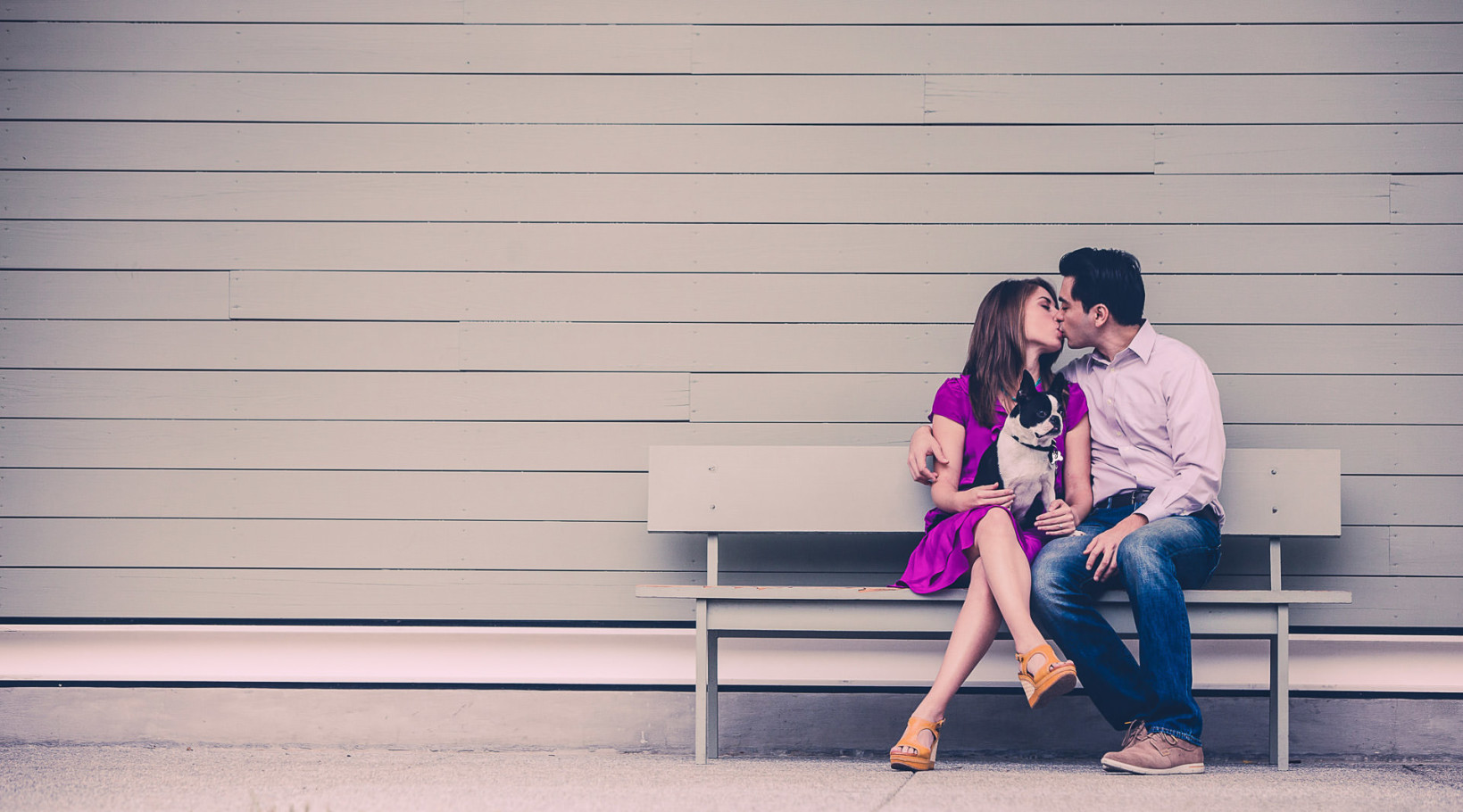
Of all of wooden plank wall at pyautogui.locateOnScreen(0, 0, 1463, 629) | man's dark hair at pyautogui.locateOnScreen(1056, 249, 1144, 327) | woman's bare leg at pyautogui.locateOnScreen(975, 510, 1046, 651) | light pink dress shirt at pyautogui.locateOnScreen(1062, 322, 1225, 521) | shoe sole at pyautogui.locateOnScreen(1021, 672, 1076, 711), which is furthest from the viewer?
wooden plank wall at pyautogui.locateOnScreen(0, 0, 1463, 629)

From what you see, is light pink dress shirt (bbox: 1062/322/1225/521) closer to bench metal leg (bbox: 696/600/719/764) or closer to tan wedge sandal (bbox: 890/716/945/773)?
tan wedge sandal (bbox: 890/716/945/773)

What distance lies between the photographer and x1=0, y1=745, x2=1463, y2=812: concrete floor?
219 cm

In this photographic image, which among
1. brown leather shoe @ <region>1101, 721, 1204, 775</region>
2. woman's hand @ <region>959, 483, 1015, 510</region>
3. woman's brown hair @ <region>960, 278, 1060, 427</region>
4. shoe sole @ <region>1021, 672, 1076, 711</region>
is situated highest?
woman's brown hair @ <region>960, 278, 1060, 427</region>

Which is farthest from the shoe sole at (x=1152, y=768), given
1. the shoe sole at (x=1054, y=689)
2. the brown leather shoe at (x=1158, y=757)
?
the shoe sole at (x=1054, y=689)

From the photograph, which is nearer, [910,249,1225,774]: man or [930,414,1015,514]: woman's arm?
[910,249,1225,774]: man

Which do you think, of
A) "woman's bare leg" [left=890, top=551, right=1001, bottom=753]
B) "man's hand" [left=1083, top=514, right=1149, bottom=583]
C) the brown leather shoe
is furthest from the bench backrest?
the brown leather shoe

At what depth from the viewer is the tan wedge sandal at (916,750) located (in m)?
2.32

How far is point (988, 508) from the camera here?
8.08 feet

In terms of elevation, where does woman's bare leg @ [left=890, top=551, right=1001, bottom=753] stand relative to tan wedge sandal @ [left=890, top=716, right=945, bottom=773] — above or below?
above

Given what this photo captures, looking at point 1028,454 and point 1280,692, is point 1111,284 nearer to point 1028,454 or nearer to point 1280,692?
point 1028,454

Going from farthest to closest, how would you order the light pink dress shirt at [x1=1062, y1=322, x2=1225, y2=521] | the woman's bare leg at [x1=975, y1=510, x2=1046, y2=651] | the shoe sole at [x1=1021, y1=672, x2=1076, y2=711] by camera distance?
the light pink dress shirt at [x1=1062, y1=322, x2=1225, y2=521] < the woman's bare leg at [x1=975, y1=510, x2=1046, y2=651] < the shoe sole at [x1=1021, y1=672, x2=1076, y2=711]

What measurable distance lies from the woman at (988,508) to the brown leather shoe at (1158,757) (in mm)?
381

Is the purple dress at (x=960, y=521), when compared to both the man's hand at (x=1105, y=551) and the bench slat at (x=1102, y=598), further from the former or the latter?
the man's hand at (x=1105, y=551)

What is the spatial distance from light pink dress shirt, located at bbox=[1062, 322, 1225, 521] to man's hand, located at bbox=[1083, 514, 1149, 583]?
0.44ft
